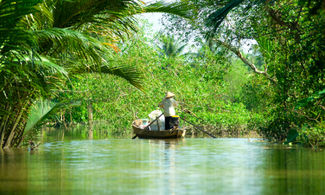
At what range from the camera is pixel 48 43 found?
1395 centimetres

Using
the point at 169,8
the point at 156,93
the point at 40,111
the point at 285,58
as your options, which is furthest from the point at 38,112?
the point at 156,93

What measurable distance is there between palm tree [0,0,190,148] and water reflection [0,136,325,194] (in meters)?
1.59

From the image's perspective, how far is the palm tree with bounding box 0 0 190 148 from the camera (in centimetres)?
1118

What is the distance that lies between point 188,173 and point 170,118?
14.6 m

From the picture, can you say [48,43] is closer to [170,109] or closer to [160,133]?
[170,109]

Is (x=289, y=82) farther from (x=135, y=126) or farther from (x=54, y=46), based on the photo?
(x=135, y=126)

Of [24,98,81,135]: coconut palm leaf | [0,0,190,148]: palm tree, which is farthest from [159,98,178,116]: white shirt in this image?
[24,98,81,135]: coconut palm leaf

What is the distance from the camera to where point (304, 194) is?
23.1 feet

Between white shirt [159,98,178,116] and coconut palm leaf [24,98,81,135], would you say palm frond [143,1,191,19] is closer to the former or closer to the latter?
coconut palm leaf [24,98,81,135]

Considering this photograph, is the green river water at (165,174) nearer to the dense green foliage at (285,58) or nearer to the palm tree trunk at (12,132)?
the palm tree trunk at (12,132)

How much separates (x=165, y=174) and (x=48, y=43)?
606 cm

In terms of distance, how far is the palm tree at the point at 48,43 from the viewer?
440 inches

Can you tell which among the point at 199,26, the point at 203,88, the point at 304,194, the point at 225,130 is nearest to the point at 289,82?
the point at 199,26

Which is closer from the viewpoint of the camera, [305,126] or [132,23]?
[132,23]
